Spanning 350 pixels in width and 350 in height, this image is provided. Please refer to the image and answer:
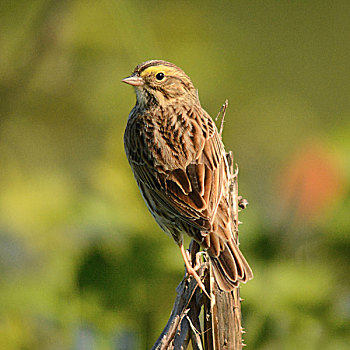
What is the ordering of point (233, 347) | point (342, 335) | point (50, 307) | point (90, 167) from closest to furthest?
point (233, 347) → point (342, 335) → point (50, 307) → point (90, 167)

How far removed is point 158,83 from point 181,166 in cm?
58

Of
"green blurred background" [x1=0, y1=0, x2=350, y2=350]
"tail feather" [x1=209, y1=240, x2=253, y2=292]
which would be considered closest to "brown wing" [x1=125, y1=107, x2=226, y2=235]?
"tail feather" [x1=209, y1=240, x2=253, y2=292]

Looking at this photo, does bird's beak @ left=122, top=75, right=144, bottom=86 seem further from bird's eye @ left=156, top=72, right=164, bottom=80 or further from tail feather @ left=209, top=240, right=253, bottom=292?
tail feather @ left=209, top=240, right=253, bottom=292

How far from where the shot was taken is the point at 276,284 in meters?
3.38

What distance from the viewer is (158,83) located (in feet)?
11.0

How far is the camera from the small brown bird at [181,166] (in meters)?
2.70


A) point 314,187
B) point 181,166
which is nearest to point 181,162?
point 181,166

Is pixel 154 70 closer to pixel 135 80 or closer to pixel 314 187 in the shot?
pixel 135 80

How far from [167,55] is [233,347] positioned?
107 inches

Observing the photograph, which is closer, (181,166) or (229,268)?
(229,268)

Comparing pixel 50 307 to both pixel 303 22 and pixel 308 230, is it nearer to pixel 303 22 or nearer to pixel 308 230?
pixel 308 230

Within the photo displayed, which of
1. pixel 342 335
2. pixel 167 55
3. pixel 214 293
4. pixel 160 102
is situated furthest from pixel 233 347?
pixel 167 55

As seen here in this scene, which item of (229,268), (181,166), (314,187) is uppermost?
(314,187)

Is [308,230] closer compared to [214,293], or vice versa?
[214,293]
